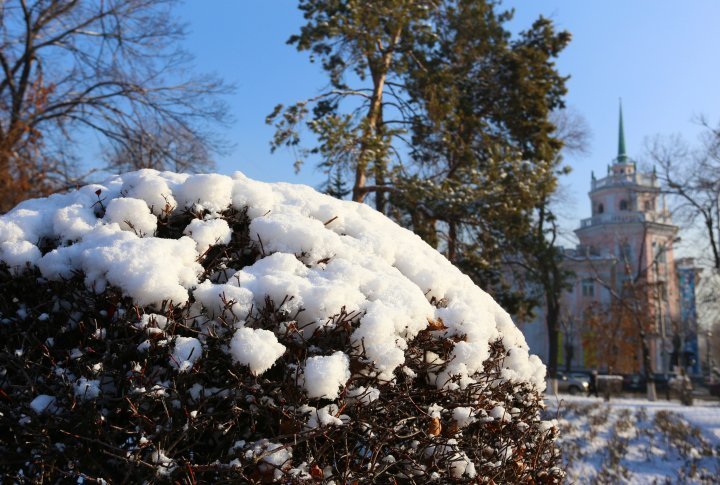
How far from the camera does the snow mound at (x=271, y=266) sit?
176 cm

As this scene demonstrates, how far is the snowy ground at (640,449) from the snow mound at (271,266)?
106 inches

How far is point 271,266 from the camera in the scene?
1945 mm

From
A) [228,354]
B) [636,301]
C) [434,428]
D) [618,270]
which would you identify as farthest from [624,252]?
[228,354]

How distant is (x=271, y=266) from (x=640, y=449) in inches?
322

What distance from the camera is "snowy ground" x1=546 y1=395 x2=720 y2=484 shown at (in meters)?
6.40

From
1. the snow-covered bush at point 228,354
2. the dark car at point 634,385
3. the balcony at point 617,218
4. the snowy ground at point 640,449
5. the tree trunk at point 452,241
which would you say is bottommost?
the dark car at point 634,385

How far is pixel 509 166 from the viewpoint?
41.6 ft

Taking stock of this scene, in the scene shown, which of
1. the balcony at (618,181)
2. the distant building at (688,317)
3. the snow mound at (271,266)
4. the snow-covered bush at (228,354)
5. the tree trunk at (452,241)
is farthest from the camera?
the balcony at (618,181)

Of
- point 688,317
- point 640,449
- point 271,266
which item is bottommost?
point 640,449

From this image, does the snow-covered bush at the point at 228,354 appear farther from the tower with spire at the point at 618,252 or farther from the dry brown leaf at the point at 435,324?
the tower with spire at the point at 618,252

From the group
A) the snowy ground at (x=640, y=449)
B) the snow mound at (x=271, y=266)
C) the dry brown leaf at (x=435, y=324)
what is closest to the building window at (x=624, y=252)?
the snowy ground at (x=640, y=449)

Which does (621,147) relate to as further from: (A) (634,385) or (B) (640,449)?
(B) (640,449)

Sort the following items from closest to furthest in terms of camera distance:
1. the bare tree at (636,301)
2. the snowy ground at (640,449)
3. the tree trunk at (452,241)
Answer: the snowy ground at (640,449) → the tree trunk at (452,241) → the bare tree at (636,301)

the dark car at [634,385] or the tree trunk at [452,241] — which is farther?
the dark car at [634,385]
